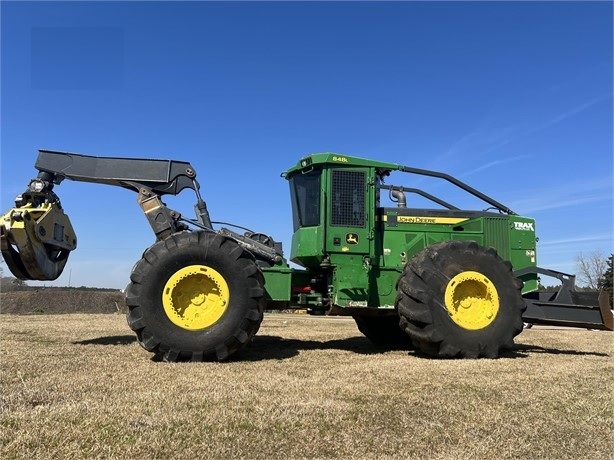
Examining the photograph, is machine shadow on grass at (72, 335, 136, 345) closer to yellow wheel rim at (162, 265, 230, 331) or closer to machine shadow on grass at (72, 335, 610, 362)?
machine shadow on grass at (72, 335, 610, 362)

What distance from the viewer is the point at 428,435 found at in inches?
145

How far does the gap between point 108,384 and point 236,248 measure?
2.70 m

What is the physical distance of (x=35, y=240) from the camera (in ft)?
26.7

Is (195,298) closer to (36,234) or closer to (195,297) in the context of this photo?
(195,297)

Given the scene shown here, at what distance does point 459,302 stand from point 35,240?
21.6ft

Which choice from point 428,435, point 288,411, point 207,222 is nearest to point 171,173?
point 207,222

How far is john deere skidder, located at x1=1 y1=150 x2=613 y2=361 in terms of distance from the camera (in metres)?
6.99

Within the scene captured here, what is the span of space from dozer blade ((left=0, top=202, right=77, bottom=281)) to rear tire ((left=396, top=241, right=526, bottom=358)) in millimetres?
5659

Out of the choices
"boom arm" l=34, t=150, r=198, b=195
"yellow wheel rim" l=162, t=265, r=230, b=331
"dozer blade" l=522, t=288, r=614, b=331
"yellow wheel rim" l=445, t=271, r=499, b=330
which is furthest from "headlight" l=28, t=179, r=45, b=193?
"dozer blade" l=522, t=288, r=614, b=331

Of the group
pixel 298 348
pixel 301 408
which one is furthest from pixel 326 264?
pixel 301 408

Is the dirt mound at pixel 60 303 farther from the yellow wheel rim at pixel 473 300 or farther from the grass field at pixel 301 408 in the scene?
the yellow wheel rim at pixel 473 300

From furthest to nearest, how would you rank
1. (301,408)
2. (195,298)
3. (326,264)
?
(326,264) < (195,298) < (301,408)

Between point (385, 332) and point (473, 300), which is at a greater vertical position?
point (473, 300)

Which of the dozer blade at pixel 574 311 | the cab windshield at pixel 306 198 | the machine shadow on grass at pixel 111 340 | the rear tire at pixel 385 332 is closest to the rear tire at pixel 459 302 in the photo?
the dozer blade at pixel 574 311
